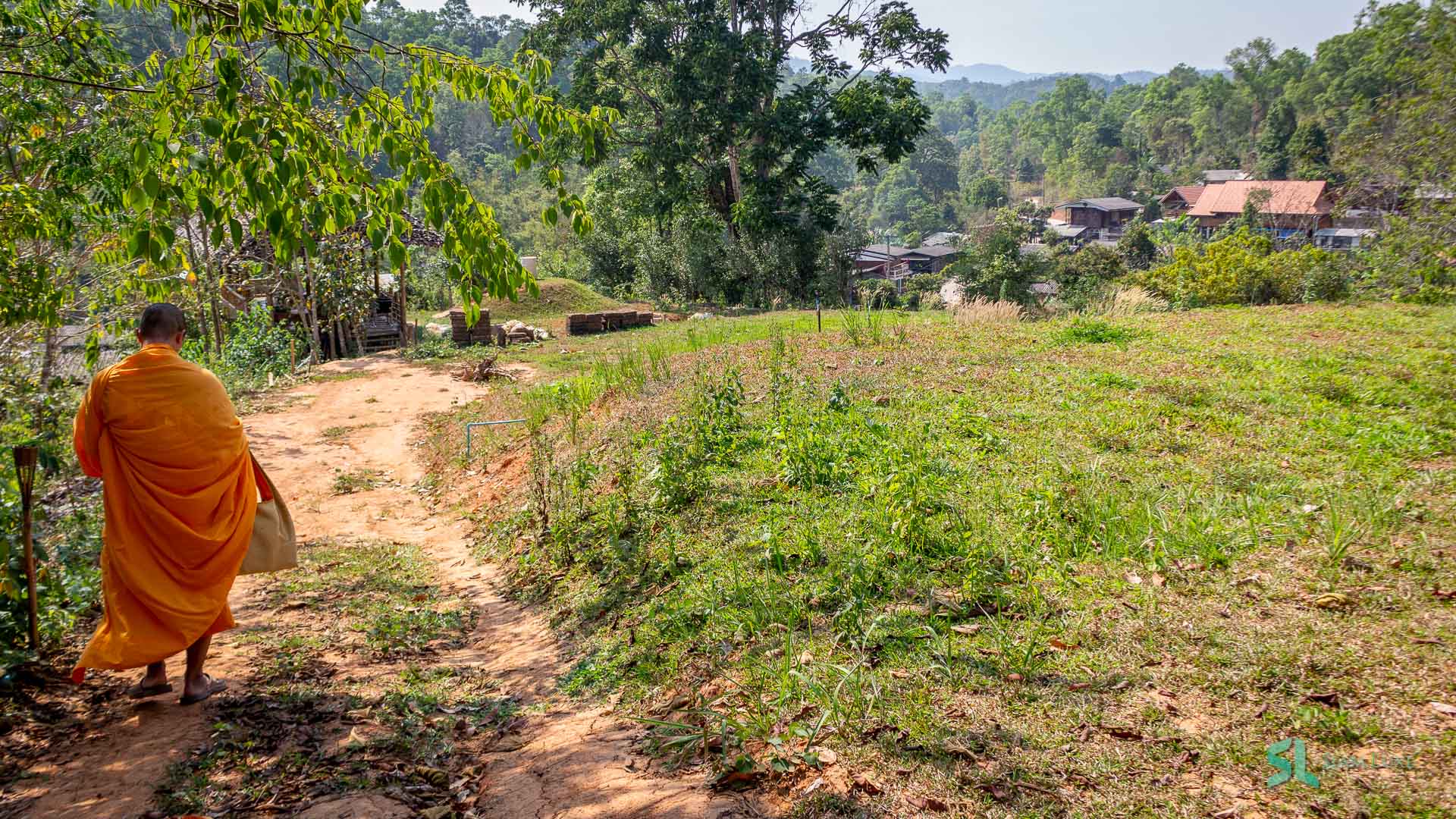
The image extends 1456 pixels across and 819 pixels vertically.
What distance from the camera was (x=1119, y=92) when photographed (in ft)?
422

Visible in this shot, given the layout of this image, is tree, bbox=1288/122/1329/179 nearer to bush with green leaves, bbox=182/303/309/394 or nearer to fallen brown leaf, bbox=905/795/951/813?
bush with green leaves, bbox=182/303/309/394

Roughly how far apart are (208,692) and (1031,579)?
417 centimetres

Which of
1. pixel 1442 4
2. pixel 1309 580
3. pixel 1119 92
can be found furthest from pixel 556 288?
pixel 1119 92

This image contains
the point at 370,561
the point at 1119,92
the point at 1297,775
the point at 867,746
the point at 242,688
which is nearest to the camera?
the point at 1297,775

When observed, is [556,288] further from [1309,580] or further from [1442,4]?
[1309,580]

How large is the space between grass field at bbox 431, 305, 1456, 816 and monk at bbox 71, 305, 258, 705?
1924 mm

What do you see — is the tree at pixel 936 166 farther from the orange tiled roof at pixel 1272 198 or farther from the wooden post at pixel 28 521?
the wooden post at pixel 28 521

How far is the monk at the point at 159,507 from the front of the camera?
3.65 metres

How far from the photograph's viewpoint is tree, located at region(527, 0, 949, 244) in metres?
23.2

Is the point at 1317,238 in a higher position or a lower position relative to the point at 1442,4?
lower

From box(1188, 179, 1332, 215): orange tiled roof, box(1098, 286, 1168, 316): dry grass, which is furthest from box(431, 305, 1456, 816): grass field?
box(1188, 179, 1332, 215): orange tiled roof

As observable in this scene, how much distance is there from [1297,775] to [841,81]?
2643cm

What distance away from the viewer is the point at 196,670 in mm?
3898

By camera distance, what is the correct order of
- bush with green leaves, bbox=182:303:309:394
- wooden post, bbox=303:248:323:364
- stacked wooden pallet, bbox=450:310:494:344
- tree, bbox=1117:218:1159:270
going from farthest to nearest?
tree, bbox=1117:218:1159:270
stacked wooden pallet, bbox=450:310:494:344
wooden post, bbox=303:248:323:364
bush with green leaves, bbox=182:303:309:394
